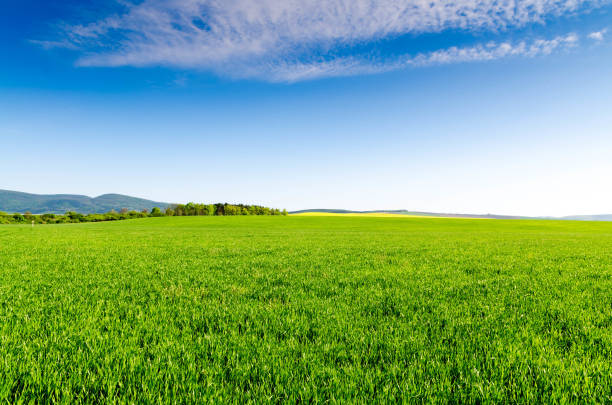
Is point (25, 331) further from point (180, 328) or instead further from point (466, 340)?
point (466, 340)

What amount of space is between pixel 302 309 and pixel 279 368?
211 cm

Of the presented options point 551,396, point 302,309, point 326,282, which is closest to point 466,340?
point 551,396

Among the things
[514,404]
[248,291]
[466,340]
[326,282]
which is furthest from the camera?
[326,282]

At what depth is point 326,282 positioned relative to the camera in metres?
7.68

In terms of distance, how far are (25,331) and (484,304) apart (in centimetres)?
796

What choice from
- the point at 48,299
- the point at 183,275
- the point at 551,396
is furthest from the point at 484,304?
the point at 48,299

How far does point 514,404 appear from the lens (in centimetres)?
285

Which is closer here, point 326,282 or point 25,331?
point 25,331

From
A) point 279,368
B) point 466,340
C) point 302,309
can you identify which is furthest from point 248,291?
point 466,340

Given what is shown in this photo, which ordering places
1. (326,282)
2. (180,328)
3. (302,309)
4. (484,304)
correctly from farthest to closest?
(326,282), (484,304), (302,309), (180,328)

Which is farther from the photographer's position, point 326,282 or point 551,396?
point 326,282

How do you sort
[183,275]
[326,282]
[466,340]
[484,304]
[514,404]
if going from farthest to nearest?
[183,275] < [326,282] < [484,304] < [466,340] < [514,404]

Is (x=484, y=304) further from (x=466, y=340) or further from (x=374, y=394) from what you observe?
(x=374, y=394)

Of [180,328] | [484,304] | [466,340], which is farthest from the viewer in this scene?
[484,304]
